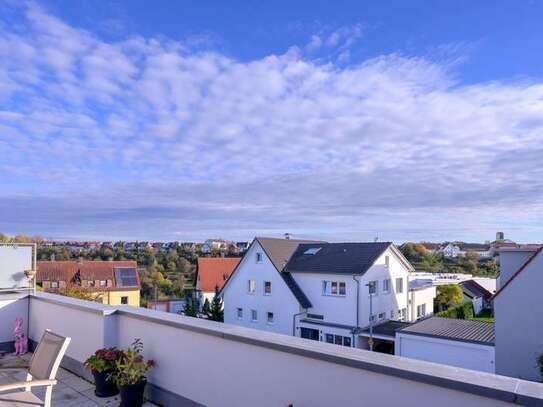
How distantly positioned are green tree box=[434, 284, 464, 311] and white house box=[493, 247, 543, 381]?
16327mm

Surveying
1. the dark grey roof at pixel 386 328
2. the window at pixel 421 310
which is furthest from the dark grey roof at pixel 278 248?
the window at pixel 421 310

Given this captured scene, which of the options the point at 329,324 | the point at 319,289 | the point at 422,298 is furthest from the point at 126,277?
the point at 422,298

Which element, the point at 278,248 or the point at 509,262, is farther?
the point at 278,248

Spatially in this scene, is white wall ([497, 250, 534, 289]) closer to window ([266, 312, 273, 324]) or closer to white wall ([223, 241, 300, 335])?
white wall ([223, 241, 300, 335])

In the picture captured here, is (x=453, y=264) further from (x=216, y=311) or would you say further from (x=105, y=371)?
(x=105, y=371)

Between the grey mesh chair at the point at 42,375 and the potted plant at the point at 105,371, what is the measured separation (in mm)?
801

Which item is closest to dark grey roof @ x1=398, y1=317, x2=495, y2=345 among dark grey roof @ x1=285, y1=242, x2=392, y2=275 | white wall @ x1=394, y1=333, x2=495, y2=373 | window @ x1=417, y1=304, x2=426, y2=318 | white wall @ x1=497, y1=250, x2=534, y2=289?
white wall @ x1=394, y1=333, x2=495, y2=373

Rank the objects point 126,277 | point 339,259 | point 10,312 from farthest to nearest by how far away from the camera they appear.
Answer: point 126,277
point 339,259
point 10,312

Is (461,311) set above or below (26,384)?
below

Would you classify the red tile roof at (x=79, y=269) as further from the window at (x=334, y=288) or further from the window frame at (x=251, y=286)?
the window at (x=334, y=288)

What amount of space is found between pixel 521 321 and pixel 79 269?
2667cm

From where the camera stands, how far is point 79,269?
1145 inches

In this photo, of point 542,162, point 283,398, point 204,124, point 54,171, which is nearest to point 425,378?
point 283,398

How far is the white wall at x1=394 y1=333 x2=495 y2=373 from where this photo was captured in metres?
14.7
